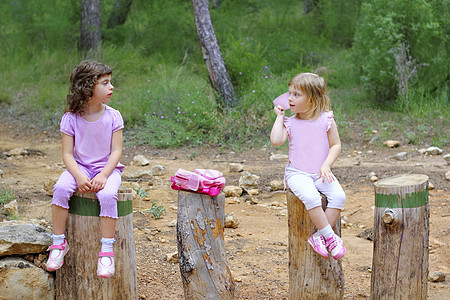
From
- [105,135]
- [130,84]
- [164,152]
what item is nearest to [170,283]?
[105,135]

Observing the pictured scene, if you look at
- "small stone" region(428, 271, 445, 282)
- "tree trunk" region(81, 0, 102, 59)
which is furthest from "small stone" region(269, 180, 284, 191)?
"tree trunk" region(81, 0, 102, 59)

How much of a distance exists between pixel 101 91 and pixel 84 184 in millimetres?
582

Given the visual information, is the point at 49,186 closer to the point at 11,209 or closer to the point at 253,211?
the point at 11,209

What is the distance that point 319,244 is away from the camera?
309 cm

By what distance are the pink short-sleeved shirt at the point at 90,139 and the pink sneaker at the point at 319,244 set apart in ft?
4.31

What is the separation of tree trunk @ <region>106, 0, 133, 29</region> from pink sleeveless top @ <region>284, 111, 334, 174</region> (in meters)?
9.58

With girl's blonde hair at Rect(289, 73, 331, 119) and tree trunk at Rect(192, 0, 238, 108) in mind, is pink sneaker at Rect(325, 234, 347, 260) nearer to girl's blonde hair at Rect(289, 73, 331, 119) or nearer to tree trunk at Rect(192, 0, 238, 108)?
girl's blonde hair at Rect(289, 73, 331, 119)

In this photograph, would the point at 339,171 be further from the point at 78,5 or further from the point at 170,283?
the point at 78,5

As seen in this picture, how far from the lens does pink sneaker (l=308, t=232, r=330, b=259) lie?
3066mm

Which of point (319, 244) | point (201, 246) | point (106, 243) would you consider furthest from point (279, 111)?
point (106, 243)

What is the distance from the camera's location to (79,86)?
3.20 m

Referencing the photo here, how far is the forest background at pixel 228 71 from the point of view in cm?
806

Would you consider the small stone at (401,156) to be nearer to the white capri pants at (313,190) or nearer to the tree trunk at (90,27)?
the white capri pants at (313,190)

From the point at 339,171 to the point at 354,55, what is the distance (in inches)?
145
